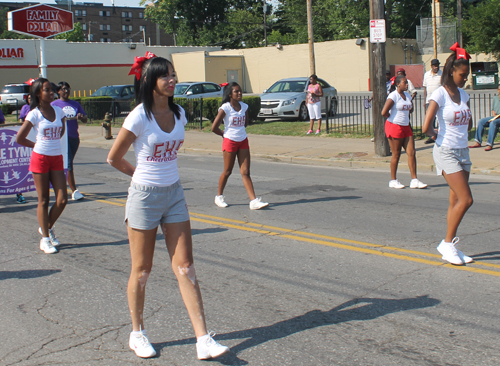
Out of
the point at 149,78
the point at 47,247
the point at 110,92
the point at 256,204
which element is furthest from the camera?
the point at 110,92

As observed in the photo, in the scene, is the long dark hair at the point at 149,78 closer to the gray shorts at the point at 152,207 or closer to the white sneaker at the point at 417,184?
the gray shorts at the point at 152,207

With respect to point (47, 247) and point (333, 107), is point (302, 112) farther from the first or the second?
point (47, 247)

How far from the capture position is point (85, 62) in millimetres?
47469

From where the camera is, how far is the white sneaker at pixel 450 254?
542 cm

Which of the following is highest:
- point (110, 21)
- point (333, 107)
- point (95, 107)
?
point (110, 21)

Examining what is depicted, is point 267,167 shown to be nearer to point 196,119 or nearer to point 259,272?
point 259,272

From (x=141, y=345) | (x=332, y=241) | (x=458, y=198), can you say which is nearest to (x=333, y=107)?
(x=332, y=241)

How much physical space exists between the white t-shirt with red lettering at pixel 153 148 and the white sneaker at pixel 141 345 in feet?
3.36

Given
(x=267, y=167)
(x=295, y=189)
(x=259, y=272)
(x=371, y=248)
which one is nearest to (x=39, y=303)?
(x=259, y=272)

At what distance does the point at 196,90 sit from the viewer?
2634 centimetres

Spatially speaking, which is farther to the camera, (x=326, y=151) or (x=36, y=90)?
(x=326, y=151)

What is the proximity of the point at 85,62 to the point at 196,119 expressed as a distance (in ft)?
96.9

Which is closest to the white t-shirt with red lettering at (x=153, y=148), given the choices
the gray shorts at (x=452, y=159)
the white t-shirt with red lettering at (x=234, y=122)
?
the gray shorts at (x=452, y=159)

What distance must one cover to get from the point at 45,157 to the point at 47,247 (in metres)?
1.02
